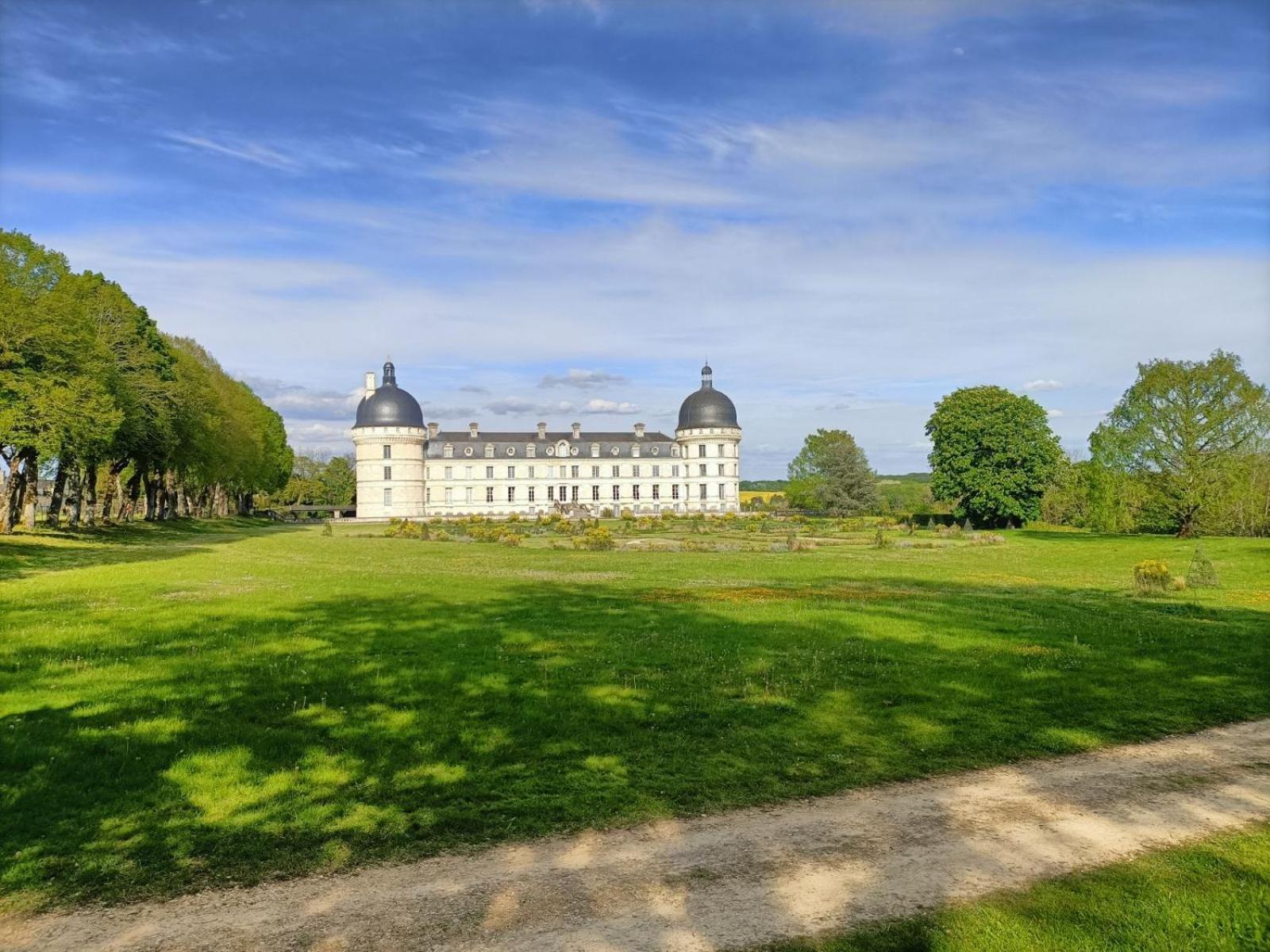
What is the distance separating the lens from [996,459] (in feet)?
190

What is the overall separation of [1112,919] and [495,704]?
20.5 feet

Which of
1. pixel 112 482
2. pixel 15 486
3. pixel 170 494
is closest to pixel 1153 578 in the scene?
pixel 15 486

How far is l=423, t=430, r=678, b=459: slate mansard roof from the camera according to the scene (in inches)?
3656

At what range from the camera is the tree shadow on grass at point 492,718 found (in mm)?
6406

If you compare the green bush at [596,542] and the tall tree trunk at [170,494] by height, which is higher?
the tall tree trunk at [170,494]

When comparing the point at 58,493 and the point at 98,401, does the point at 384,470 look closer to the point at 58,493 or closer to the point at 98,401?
the point at 58,493

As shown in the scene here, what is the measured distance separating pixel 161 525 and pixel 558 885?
5153 cm

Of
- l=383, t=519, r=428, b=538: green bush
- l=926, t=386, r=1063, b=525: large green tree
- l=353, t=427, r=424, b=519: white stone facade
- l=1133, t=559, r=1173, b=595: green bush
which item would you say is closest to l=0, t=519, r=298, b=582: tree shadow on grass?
l=383, t=519, r=428, b=538: green bush

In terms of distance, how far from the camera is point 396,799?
691 centimetres

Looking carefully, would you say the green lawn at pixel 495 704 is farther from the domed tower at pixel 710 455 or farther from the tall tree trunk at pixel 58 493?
the domed tower at pixel 710 455

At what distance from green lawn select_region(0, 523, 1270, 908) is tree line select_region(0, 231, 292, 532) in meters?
11.3

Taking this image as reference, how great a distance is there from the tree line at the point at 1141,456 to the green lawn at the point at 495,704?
25686 millimetres

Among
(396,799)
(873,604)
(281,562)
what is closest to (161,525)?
(281,562)

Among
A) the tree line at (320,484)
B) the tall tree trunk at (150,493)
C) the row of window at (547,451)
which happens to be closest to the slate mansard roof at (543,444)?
Answer: the row of window at (547,451)
